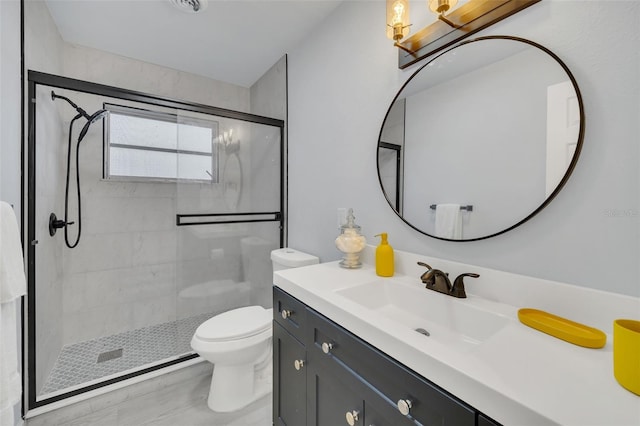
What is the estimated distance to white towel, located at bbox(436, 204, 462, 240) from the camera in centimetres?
106

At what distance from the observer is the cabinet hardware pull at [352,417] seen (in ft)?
2.63

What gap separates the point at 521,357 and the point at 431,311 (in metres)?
0.40

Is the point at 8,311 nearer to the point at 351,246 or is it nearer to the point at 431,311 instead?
the point at 351,246

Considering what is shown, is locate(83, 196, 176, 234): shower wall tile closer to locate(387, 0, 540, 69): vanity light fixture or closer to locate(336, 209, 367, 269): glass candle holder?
locate(336, 209, 367, 269): glass candle holder

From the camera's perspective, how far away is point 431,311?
1004mm

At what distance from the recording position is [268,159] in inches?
87.7

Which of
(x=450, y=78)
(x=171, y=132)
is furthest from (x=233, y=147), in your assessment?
(x=450, y=78)

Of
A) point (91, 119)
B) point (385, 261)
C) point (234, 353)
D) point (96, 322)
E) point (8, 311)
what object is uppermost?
point (91, 119)

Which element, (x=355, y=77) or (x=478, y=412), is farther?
(x=355, y=77)

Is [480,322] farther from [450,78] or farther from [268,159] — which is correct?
[268,159]

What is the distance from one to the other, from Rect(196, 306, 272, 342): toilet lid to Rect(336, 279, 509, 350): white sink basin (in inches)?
32.0

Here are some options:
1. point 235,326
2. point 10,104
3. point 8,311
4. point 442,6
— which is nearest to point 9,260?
point 8,311

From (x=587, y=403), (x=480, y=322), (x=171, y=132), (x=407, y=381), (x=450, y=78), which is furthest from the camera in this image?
(x=171, y=132)

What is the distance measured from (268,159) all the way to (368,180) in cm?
108
